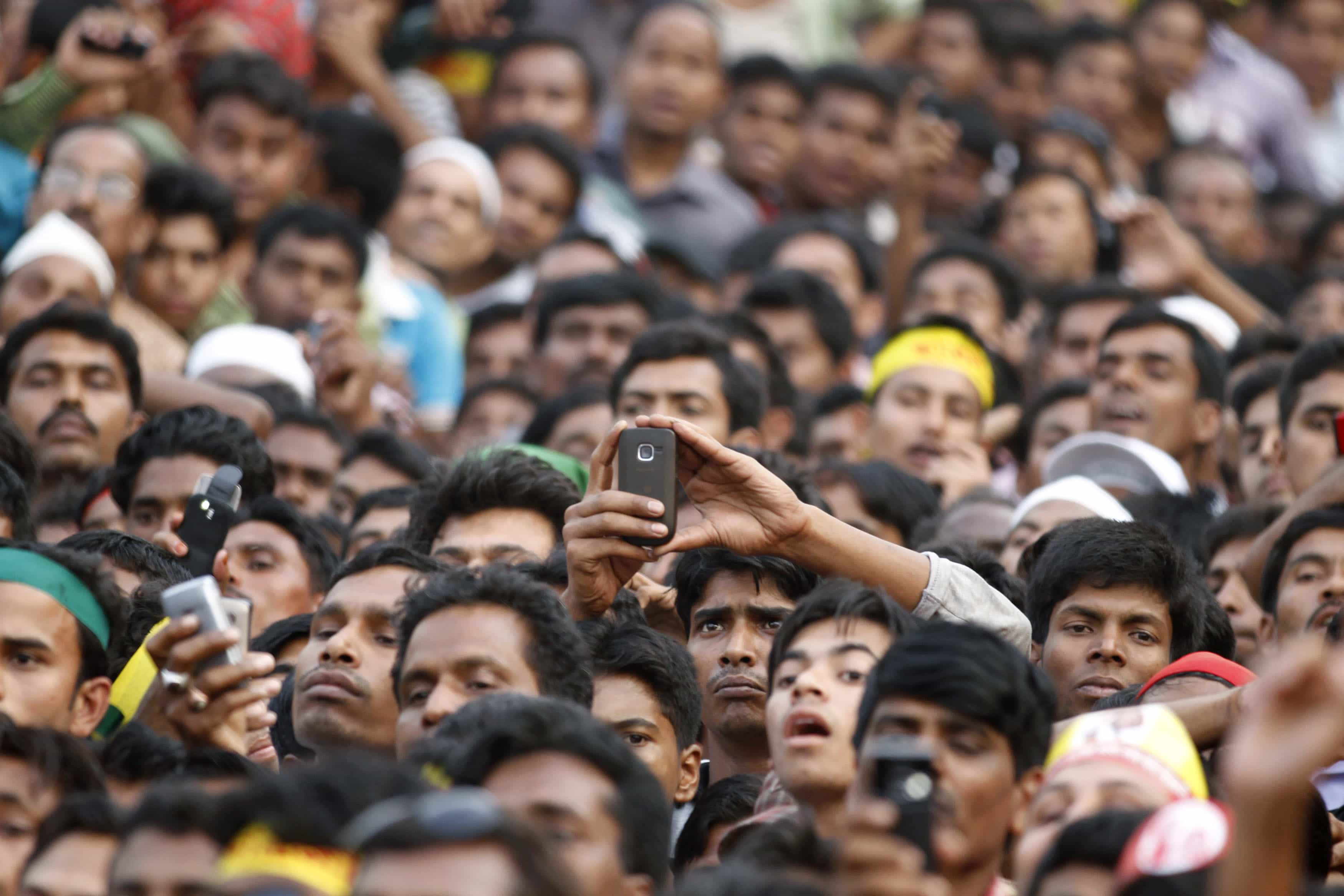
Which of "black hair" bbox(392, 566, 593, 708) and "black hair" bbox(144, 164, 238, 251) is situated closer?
"black hair" bbox(392, 566, 593, 708)

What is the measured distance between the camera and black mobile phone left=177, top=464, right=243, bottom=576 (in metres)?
6.07

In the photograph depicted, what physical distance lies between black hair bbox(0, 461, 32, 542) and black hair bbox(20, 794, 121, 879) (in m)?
2.34

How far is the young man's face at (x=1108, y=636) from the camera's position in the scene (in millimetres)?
6199

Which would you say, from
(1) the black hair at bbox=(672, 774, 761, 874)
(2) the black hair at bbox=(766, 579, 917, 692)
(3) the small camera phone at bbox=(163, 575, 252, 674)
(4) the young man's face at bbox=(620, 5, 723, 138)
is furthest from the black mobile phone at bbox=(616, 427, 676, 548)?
(4) the young man's face at bbox=(620, 5, 723, 138)

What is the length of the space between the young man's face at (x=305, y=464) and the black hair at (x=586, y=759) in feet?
13.0

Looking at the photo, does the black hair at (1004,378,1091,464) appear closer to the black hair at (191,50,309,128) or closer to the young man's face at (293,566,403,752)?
the young man's face at (293,566,403,752)

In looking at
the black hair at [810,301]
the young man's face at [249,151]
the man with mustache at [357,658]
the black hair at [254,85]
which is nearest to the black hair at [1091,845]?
the man with mustache at [357,658]

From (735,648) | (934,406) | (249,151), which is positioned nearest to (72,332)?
(249,151)

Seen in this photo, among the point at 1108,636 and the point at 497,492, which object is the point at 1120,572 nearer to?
the point at 1108,636

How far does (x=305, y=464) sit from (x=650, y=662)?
3010mm

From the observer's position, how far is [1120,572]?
249 inches

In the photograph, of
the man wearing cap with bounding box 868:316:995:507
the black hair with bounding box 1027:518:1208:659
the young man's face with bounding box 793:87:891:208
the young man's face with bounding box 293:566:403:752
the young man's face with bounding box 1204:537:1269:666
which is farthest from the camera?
the young man's face with bounding box 793:87:891:208

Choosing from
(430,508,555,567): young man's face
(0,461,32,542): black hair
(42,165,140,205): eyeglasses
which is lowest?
(42,165,140,205): eyeglasses

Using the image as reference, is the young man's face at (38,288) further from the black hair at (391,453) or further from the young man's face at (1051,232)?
the young man's face at (1051,232)
